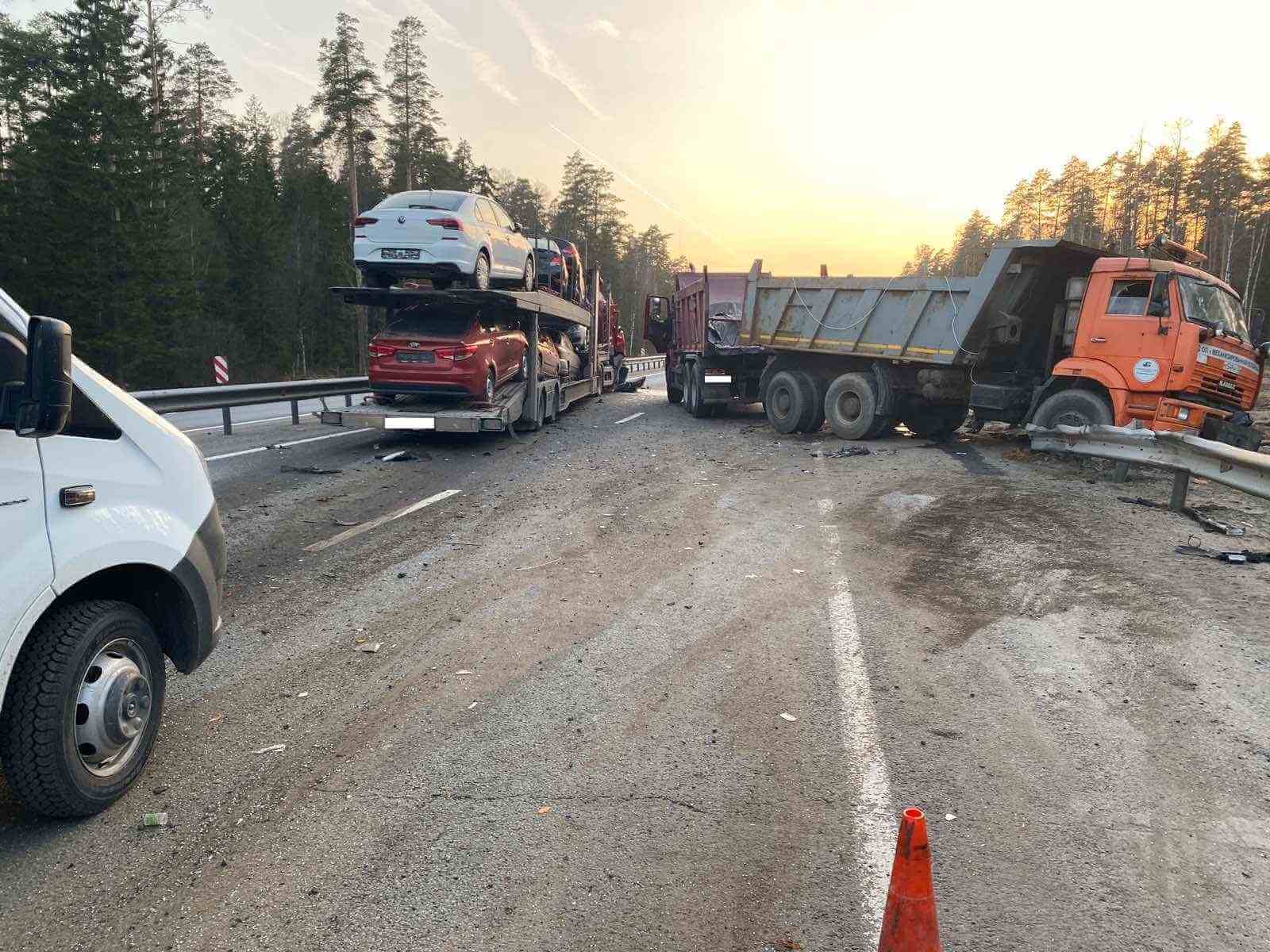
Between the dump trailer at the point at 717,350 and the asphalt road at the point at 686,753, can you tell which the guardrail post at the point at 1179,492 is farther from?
the dump trailer at the point at 717,350

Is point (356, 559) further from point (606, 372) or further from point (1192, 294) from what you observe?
point (606, 372)

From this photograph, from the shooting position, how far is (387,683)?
14.3 ft

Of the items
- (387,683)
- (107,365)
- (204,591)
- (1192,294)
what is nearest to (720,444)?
(1192,294)

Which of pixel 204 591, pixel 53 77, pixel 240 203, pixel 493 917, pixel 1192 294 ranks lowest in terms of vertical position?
pixel 493 917

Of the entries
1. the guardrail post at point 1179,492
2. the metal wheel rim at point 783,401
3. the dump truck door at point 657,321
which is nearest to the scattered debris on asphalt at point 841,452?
the metal wheel rim at point 783,401

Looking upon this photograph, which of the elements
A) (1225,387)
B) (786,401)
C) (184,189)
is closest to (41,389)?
(1225,387)

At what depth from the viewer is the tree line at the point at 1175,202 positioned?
58.0m

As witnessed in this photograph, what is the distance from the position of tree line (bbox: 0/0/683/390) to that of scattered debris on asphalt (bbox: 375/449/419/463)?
2378cm

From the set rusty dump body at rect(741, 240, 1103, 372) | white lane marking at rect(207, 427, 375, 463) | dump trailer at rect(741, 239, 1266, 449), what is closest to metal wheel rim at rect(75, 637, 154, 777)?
white lane marking at rect(207, 427, 375, 463)

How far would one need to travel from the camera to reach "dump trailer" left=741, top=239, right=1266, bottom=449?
10.4m

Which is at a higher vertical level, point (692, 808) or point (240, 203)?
point (240, 203)

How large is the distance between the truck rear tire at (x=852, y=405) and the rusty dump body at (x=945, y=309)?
49 cm

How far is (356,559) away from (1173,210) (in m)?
76.6

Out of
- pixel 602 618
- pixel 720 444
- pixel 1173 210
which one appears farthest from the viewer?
pixel 1173 210
